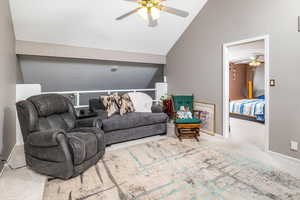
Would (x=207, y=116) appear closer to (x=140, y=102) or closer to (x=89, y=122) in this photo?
(x=140, y=102)

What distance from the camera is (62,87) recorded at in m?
4.94

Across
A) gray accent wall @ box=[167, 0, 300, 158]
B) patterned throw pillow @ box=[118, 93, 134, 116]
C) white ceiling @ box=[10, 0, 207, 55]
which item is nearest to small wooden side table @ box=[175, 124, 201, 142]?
gray accent wall @ box=[167, 0, 300, 158]

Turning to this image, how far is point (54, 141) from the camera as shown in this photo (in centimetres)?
198

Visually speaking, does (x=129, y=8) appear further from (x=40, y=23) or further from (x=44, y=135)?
(x=44, y=135)

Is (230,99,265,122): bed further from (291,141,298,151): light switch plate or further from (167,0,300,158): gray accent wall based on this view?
(291,141,298,151): light switch plate

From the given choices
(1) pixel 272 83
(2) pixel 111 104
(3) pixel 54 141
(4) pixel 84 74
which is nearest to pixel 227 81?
(1) pixel 272 83

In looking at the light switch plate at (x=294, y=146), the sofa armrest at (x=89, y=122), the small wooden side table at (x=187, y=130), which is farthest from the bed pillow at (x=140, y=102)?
the light switch plate at (x=294, y=146)

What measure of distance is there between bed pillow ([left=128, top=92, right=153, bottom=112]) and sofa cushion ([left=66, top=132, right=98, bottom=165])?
5.25ft

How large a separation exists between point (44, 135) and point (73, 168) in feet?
1.79

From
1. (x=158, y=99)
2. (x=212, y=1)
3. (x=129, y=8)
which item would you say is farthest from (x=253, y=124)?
(x=129, y=8)

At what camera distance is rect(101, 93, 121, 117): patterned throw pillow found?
3456 mm

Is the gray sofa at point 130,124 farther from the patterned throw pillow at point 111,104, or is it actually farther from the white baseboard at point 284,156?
the white baseboard at point 284,156

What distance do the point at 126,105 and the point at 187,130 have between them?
144cm

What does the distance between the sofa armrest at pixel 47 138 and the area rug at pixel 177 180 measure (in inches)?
18.9
